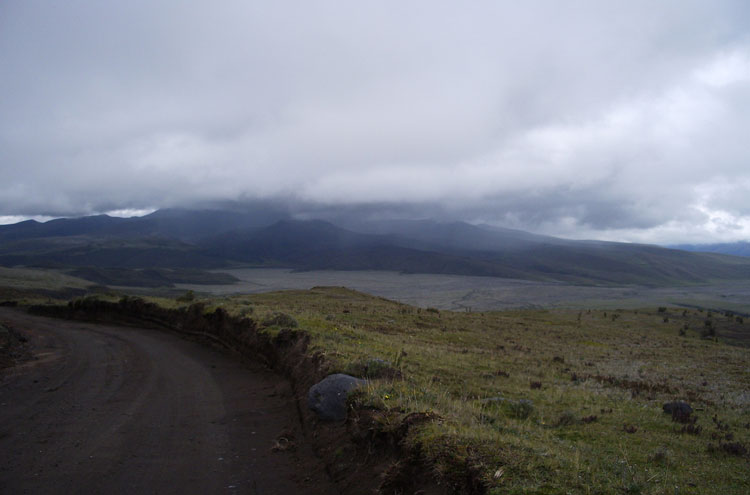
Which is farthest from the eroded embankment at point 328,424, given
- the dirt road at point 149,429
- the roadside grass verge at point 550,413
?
the dirt road at point 149,429

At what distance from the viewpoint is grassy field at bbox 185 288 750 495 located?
226 inches

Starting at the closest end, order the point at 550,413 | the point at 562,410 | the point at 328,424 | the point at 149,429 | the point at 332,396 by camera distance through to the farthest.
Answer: the point at 328,424 < the point at 149,429 < the point at 332,396 < the point at 550,413 < the point at 562,410

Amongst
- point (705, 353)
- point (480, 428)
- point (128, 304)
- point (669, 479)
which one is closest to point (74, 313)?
point (128, 304)

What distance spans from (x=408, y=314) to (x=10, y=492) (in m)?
31.1

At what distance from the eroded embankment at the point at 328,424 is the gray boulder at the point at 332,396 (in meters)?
0.23

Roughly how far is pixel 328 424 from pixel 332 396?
601mm

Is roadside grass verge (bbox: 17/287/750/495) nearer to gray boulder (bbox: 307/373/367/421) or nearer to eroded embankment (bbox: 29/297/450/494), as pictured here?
eroded embankment (bbox: 29/297/450/494)

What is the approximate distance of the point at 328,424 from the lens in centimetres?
895

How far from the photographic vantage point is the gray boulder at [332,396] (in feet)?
29.8

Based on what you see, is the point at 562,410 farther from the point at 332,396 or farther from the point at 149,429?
the point at 149,429

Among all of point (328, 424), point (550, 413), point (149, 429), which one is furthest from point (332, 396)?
point (550, 413)

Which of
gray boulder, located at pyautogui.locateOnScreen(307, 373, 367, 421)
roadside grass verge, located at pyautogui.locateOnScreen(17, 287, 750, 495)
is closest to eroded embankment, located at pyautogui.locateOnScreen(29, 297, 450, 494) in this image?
roadside grass verge, located at pyautogui.locateOnScreen(17, 287, 750, 495)

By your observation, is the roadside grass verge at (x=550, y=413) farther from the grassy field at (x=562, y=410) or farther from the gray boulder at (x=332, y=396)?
the gray boulder at (x=332, y=396)

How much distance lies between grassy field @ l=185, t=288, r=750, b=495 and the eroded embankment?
264 mm
